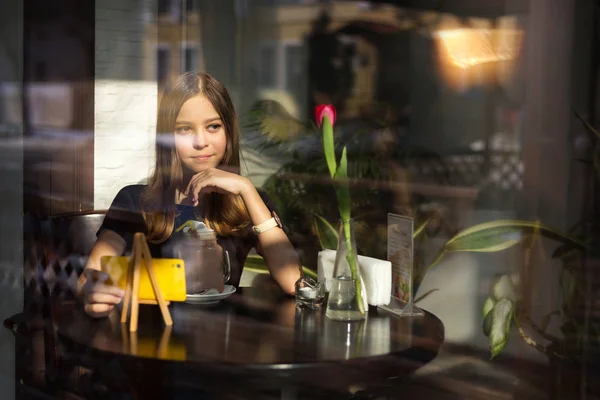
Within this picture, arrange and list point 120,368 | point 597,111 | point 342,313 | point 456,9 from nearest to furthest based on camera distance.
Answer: point 120,368 < point 342,313 < point 597,111 < point 456,9

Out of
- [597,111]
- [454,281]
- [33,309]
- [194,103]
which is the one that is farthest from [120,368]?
[597,111]

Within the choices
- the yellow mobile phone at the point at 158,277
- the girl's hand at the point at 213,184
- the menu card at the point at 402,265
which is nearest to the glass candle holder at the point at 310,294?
the menu card at the point at 402,265

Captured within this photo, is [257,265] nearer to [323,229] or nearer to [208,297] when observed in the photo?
A: [208,297]

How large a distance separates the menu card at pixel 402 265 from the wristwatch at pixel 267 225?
0.37 meters

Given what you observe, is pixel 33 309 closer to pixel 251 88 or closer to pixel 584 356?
pixel 251 88

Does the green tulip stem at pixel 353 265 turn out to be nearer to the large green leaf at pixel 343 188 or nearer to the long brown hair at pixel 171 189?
the large green leaf at pixel 343 188

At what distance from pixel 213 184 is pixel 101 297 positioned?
49cm

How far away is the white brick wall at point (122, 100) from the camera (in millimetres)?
1893

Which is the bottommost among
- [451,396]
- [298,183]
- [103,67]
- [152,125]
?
[451,396]

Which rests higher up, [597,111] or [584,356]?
[597,111]

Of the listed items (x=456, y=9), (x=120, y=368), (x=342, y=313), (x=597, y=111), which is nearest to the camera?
(x=120, y=368)

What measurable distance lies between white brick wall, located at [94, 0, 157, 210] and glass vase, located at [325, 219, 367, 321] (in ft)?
1.91

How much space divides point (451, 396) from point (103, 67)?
1.15 metres

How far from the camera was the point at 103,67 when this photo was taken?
1.91 m
